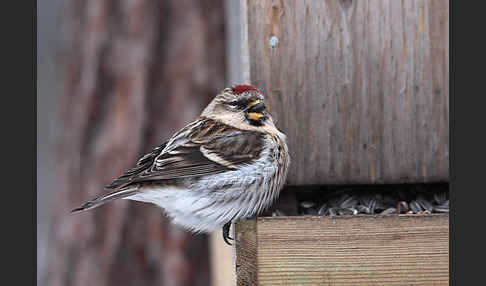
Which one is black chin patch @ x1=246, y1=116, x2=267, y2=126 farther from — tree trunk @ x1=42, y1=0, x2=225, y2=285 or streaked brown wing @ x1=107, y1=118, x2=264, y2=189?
tree trunk @ x1=42, y1=0, x2=225, y2=285

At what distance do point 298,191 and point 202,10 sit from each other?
2259 mm

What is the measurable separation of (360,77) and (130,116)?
2299 mm

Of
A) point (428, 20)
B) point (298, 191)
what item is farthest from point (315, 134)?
point (428, 20)

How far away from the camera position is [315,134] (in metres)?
3.22

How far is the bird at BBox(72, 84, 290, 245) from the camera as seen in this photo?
3041 millimetres

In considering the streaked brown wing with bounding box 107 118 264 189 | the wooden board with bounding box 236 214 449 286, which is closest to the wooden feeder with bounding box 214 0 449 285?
the streaked brown wing with bounding box 107 118 264 189

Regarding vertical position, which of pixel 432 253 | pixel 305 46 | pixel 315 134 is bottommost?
pixel 432 253

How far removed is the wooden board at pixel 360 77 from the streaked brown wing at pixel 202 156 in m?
0.27

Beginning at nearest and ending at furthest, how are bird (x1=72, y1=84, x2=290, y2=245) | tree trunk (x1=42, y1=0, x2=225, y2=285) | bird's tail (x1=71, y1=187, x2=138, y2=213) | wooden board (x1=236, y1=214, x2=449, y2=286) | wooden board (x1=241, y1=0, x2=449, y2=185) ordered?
wooden board (x1=236, y1=214, x2=449, y2=286), bird's tail (x1=71, y1=187, x2=138, y2=213), bird (x1=72, y1=84, x2=290, y2=245), wooden board (x1=241, y1=0, x2=449, y2=185), tree trunk (x1=42, y1=0, x2=225, y2=285)

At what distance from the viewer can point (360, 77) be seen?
10.5 ft

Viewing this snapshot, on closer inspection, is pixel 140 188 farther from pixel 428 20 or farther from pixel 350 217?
pixel 428 20

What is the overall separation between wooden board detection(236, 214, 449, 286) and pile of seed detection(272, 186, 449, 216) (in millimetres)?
503

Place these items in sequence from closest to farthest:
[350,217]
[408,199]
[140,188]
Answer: [350,217], [140,188], [408,199]

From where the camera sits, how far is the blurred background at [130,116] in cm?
492
